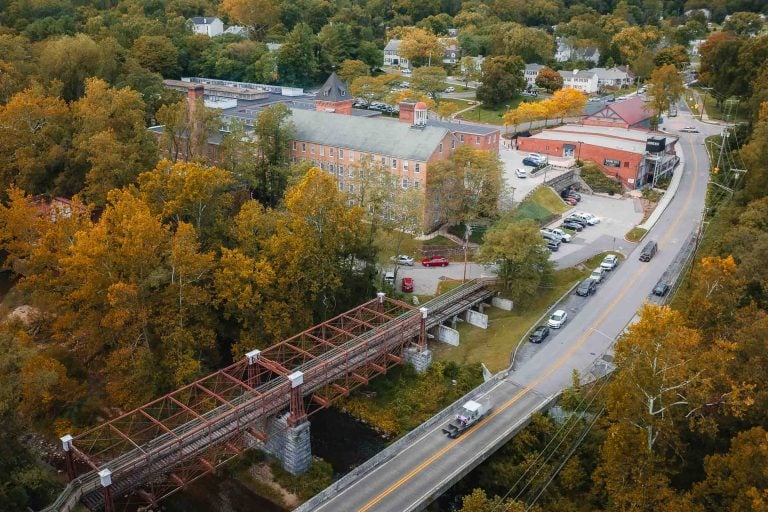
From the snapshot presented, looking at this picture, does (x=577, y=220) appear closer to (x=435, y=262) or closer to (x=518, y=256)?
(x=435, y=262)

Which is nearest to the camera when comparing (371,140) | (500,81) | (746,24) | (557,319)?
(557,319)

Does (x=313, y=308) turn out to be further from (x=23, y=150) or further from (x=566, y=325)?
(x=23, y=150)

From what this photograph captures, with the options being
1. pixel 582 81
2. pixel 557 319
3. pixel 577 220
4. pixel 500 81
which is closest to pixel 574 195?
pixel 577 220

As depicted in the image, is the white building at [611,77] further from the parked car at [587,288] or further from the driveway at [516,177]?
the parked car at [587,288]

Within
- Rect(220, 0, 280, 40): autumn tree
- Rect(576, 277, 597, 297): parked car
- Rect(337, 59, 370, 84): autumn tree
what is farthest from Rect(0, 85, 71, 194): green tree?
Rect(220, 0, 280, 40): autumn tree

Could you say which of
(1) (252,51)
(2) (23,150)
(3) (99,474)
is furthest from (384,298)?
(1) (252,51)

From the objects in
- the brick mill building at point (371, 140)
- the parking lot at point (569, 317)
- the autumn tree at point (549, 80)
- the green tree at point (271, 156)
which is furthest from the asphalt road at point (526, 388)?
the autumn tree at point (549, 80)
